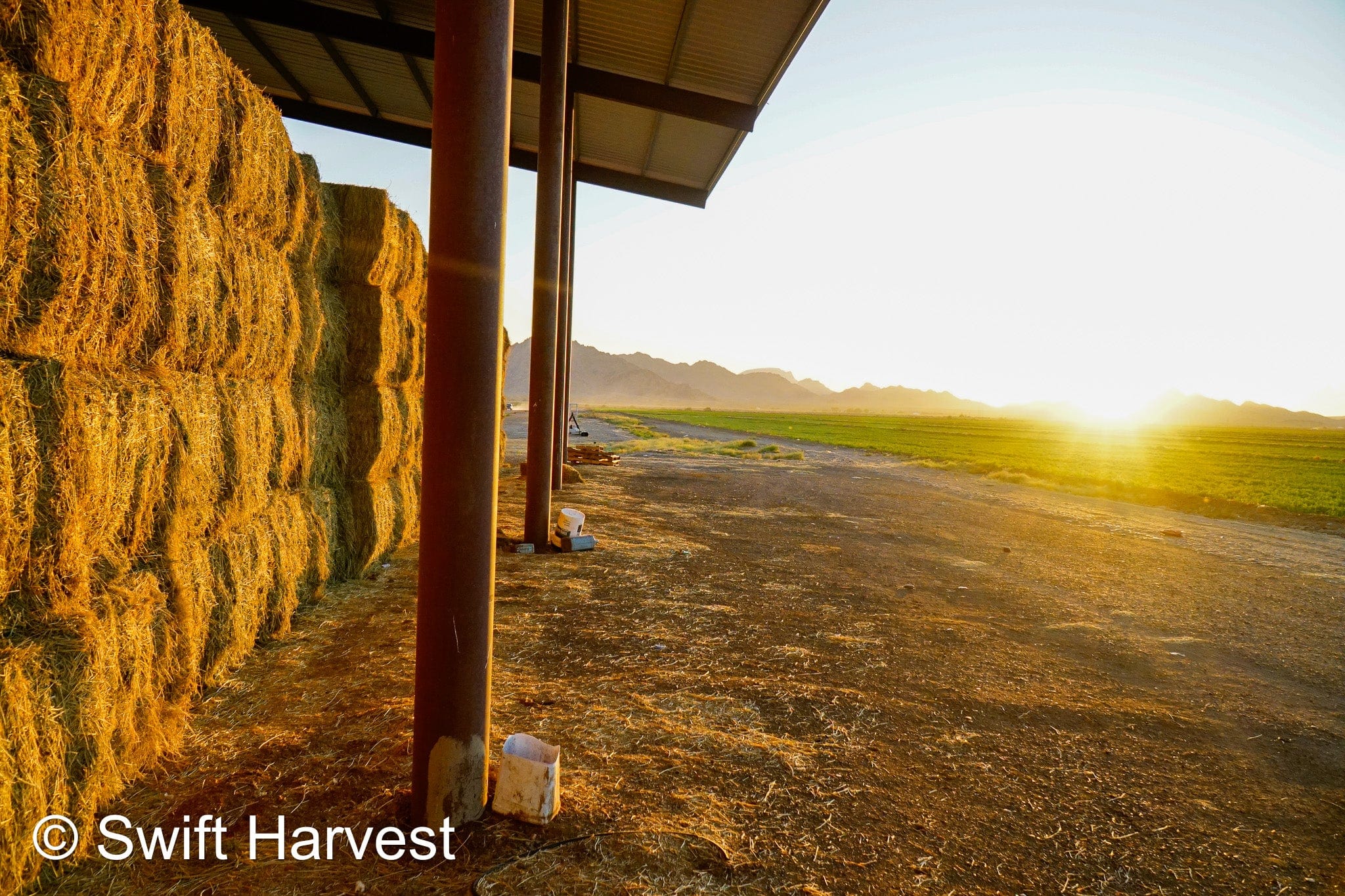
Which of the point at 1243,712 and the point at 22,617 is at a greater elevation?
the point at 22,617

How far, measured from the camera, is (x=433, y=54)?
10055 millimetres

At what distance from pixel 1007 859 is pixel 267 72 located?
619 inches

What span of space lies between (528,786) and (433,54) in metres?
10.4

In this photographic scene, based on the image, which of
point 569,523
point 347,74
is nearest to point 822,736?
point 569,523

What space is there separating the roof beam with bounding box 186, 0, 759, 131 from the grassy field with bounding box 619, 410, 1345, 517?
17.5 m

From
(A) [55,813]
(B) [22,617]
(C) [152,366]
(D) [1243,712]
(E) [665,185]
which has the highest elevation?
(E) [665,185]

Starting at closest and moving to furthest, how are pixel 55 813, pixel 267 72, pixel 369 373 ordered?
pixel 55 813
pixel 369 373
pixel 267 72

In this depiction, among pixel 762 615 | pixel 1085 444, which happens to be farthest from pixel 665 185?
pixel 1085 444

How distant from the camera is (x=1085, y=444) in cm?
5488

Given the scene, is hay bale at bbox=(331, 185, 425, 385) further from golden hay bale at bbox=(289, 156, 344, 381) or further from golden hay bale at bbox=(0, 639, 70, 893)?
golden hay bale at bbox=(0, 639, 70, 893)

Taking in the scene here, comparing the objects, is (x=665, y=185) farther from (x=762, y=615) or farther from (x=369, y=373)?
(x=762, y=615)

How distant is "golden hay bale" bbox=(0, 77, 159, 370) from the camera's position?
9.50ft

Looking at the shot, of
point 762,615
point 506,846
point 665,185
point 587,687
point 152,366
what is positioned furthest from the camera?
point 665,185

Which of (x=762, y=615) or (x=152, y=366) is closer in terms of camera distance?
(x=152, y=366)
